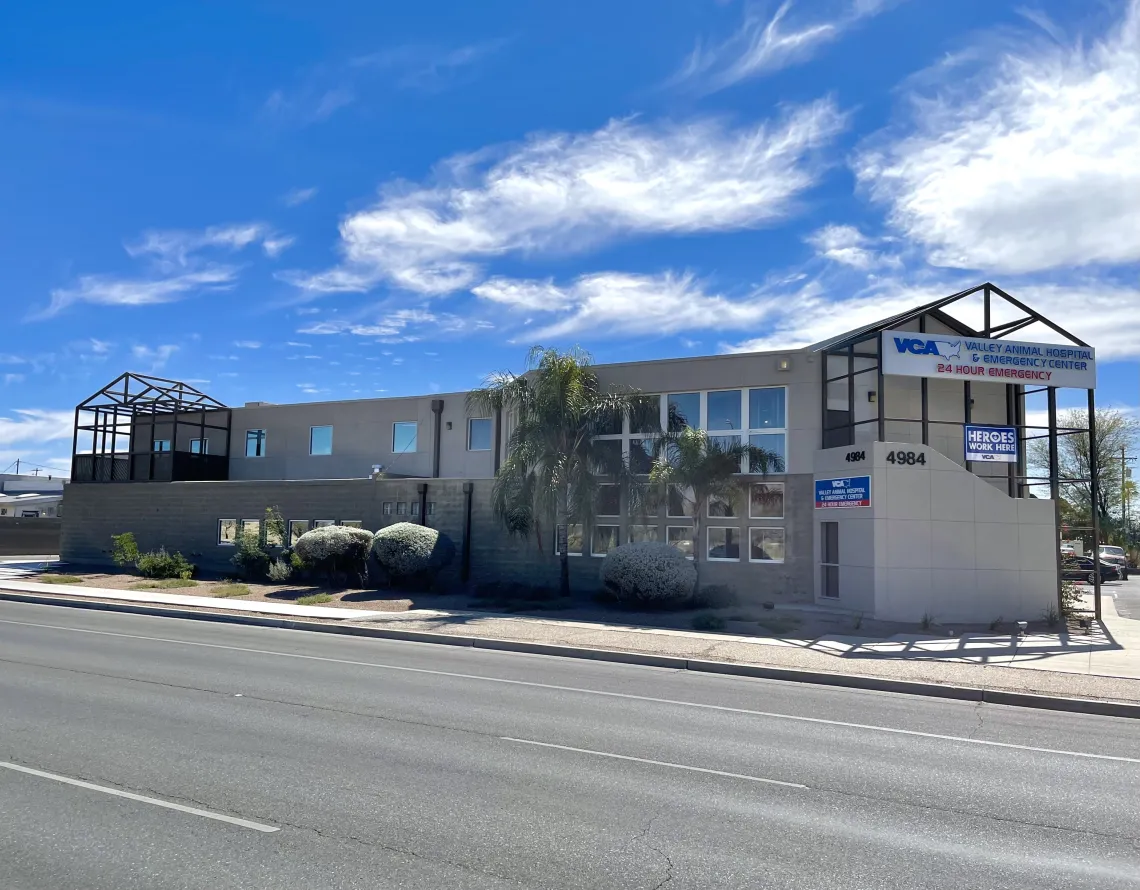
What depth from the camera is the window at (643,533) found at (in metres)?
23.7

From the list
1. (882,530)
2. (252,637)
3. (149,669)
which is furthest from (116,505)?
(882,530)

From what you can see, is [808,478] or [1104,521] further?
[1104,521]

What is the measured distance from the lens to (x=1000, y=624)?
18.5 m

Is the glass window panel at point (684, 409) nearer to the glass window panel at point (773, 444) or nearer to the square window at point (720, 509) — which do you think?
the glass window panel at point (773, 444)

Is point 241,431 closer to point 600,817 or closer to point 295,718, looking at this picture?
point 295,718

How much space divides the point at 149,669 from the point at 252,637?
14.6 feet

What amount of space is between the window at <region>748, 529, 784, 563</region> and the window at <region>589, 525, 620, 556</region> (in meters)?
3.47

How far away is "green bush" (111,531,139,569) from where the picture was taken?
29.8m

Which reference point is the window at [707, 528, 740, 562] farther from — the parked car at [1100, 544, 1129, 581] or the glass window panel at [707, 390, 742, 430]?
the parked car at [1100, 544, 1129, 581]

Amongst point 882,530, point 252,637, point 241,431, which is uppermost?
point 241,431

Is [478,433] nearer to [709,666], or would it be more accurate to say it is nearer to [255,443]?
[255,443]

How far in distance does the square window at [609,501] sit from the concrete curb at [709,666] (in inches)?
305

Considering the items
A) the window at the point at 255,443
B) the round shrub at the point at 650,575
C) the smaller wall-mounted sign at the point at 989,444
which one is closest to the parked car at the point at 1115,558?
the smaller wall-mounted sign at the point at 989,444

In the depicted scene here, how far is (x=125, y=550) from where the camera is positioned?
2988 centimetres
